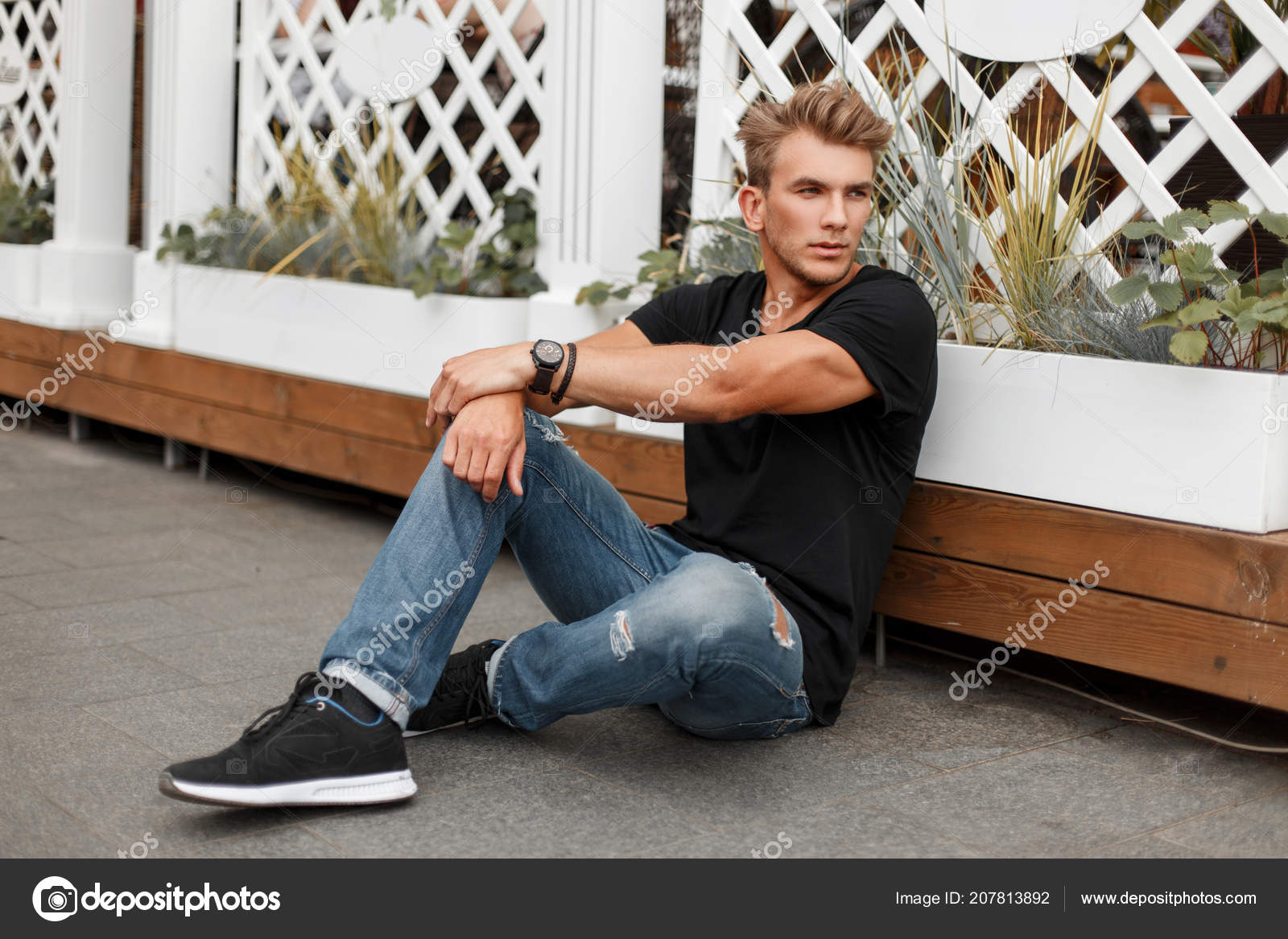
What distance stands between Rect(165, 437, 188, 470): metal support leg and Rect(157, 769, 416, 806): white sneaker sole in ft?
8.71

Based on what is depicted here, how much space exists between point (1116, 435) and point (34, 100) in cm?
440

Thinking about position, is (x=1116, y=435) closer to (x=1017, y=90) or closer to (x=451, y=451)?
(x=1017, y=90)

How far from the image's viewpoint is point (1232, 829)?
5.34 ft

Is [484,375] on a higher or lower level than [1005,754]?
higher

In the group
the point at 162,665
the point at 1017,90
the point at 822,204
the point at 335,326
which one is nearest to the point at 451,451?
the point at 822,204

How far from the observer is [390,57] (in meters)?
3.58

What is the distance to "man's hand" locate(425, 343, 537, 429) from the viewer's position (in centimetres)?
171

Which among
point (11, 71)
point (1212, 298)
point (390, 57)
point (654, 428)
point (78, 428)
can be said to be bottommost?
point (78, 428)

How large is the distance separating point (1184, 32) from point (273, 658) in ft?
5.87

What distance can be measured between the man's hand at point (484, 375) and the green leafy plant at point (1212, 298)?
824 millimetres

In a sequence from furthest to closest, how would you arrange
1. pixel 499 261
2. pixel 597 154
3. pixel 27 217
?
1. pixel 27 217
2. pixel 499 261
3. pixel 597 154

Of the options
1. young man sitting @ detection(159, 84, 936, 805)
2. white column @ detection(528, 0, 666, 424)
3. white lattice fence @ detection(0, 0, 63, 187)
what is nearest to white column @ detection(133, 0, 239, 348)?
white lattice fence @ detection(0, 0, 63, 187)

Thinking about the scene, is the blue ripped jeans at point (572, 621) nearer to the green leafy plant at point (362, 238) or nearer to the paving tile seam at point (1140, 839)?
the paving tile seam at point (1140, 839)
